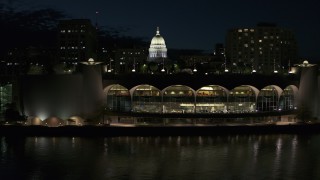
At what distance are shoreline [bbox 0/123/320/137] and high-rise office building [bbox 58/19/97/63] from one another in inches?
1558

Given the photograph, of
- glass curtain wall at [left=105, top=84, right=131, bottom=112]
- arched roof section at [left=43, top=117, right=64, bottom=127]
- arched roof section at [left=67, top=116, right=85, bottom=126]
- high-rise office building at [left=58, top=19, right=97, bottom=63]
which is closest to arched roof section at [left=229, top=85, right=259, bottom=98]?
glass curtain wall at [left=105, top=84, right=131, bottom=112]

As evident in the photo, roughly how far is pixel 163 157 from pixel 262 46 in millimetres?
63483

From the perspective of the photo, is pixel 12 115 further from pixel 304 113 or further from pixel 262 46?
pixel 262 46

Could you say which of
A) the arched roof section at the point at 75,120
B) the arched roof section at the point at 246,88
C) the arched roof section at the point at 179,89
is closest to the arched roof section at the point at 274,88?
the arched roof section at the point at 246,88

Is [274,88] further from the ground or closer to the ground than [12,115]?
further from the ground

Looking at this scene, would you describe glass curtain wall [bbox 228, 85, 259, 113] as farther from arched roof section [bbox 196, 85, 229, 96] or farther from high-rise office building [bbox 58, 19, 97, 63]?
high-rise office building [bbox 58, 19, 97, 63]

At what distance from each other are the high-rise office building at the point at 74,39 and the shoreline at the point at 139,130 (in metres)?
39.6

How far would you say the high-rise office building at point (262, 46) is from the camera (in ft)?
284

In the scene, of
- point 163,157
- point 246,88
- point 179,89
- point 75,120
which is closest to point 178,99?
point 179,89

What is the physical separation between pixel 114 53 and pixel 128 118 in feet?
160

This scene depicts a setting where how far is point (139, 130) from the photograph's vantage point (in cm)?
3469

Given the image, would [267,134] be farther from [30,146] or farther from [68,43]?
[68,43]

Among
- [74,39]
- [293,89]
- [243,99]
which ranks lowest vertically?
[243,99]

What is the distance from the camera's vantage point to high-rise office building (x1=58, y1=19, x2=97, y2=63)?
2913 inches
